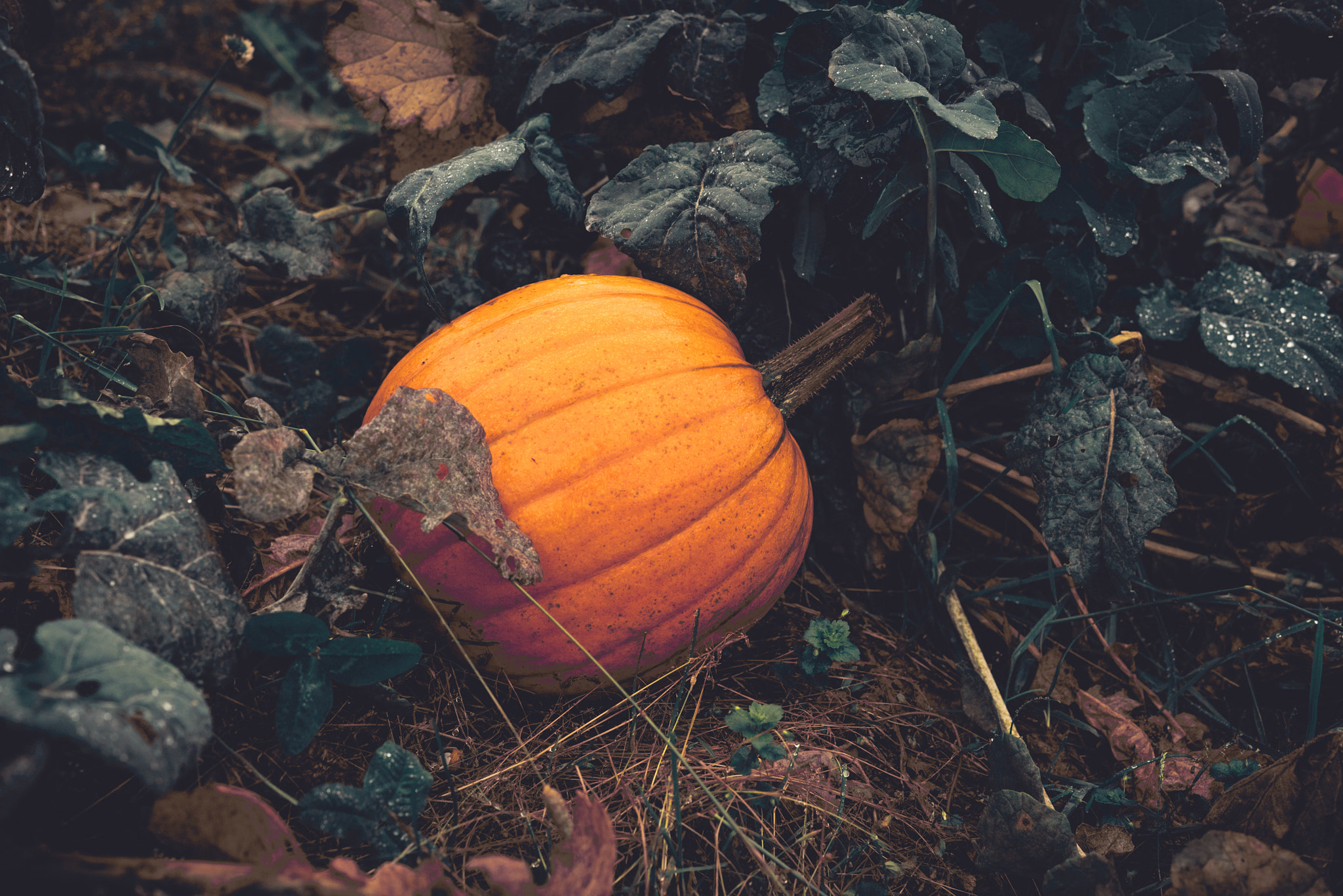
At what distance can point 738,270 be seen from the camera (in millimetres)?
1626

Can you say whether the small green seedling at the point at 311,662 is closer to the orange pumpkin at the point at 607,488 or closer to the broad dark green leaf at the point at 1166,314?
the orange pumpkin at the point at 607,488

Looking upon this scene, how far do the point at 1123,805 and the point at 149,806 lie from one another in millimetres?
1749

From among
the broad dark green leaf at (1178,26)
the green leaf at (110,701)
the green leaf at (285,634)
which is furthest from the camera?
the broad dark green leaf at (1178,26)

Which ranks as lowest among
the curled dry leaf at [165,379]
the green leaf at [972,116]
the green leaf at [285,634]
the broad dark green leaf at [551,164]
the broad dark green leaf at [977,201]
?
the green leaf at [285,634]

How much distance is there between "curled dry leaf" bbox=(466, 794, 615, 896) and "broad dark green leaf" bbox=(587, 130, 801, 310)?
1.08 meters

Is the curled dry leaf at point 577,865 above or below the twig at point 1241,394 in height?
above

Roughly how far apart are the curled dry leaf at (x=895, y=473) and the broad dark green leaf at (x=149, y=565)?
1.36 metres

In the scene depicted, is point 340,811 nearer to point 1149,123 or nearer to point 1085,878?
point 1085,878

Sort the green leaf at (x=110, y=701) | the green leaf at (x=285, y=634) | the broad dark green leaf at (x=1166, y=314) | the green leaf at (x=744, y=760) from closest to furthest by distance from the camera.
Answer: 1. the green leaf at (x=110, y=701)
2. the green leaf at (x=285, y=634)
3. the green leaf at (x=744, y=760)
4. the broad dark green leaf at (x=1166, y=314)

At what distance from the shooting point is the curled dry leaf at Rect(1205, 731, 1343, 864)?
3.94 ft

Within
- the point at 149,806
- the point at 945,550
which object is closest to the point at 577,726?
the point at 149,806

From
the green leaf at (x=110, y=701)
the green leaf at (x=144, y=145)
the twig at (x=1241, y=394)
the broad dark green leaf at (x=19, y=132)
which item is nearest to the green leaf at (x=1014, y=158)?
the twig at (x=1241, y=394)

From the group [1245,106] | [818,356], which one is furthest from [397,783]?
[1245,106]

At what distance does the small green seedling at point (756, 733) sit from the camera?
1.30m
